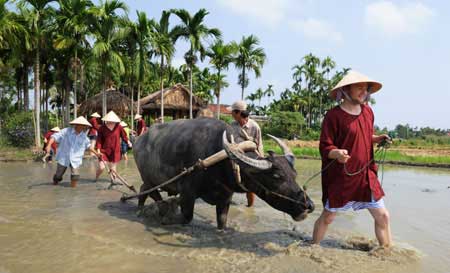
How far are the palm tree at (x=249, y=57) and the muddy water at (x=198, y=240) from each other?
61.9ft

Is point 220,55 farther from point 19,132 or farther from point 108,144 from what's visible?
point 108,144

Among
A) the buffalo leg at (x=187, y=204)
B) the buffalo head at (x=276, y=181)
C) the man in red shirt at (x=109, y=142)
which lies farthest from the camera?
the man in red shirt at (x=109, y=142)

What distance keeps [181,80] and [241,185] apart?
37383mm

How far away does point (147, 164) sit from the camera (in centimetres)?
553

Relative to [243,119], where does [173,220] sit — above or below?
below

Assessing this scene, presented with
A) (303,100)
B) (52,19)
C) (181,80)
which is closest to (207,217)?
(52,19)

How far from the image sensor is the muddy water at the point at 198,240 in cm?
346

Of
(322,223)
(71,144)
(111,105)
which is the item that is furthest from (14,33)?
(322,223)

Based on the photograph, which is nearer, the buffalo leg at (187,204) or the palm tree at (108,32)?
the buffalo leg at (187,204)

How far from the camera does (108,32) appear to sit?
59.9ft

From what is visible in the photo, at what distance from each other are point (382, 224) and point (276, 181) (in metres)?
1.03

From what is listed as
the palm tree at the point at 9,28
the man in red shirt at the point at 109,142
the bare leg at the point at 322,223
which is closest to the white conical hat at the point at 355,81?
the bare leg at the point at 322,223

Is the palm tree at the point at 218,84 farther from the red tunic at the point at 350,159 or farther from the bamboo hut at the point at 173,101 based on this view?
the red tunic at the point at 350,159

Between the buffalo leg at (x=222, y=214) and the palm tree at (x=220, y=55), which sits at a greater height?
the palm tree at (x=220, y=55)
